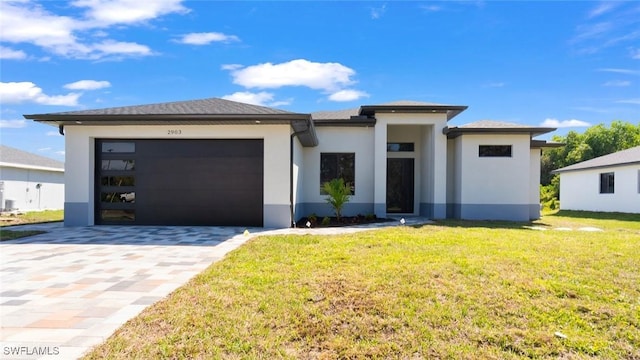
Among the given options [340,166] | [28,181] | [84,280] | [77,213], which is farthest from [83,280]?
[28,181]

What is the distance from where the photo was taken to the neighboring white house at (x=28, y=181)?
1734 cm

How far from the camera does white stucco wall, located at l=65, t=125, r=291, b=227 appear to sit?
34.5ft

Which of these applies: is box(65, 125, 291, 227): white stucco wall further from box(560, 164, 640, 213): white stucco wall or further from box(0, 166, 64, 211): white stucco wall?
box(560, 164, 640, 213): white stucco wall

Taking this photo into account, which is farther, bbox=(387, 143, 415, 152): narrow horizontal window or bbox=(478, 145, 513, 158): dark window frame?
bbox=(387, 143, 415, 152): narrow horizontal window

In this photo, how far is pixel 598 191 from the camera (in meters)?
20.3

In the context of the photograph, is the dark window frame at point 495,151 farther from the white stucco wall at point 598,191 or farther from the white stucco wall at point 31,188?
the white stucco wall at point 31,188

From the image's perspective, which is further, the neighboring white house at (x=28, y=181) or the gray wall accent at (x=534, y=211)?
the neighboring white house at (x=28, y=181)

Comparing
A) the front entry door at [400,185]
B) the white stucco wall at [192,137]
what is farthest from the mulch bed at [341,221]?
the front entry door at [400,185]

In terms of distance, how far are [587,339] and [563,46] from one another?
14567 mm

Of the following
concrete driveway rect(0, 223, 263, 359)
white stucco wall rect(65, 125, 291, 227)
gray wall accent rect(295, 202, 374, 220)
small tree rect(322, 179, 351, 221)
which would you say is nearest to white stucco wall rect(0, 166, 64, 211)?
white stucco wall rect(65, 125, 291, 227)

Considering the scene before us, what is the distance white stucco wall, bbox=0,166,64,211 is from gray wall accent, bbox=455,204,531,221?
836 inches

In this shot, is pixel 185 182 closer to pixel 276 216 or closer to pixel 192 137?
pixel 192 137

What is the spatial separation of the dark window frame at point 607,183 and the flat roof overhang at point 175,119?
738 inches

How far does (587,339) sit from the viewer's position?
126 inches
